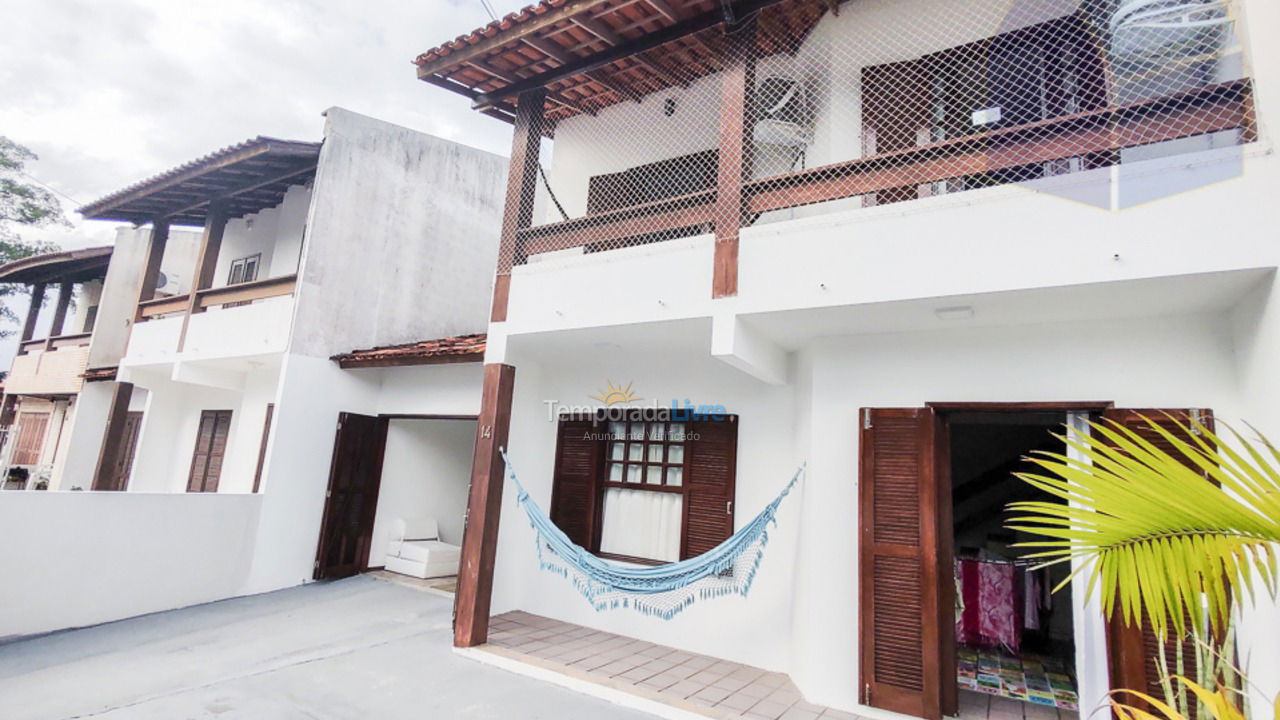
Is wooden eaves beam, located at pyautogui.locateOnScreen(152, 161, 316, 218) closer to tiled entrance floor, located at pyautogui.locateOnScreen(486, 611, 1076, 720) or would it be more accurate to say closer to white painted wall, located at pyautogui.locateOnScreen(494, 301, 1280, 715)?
white painted wall, located at pyautogui.locateOnScreen(494, 301, 1280, 715)

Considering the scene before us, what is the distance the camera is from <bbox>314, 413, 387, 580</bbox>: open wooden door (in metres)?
5.92

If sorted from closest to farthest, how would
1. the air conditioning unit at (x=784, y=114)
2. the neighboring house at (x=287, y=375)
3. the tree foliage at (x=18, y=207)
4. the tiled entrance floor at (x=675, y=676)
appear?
the tiled entrance floor at (x=675, y=676), the air conditioning unit at (x=784, y=114), the neighboring house at (x=287, y=375), the tree foliage at (x=18, y=207)

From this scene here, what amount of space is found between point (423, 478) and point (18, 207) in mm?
10886

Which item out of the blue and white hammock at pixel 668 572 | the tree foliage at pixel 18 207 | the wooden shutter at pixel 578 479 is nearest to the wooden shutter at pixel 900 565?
the blue and white hammock at pixel 668 572

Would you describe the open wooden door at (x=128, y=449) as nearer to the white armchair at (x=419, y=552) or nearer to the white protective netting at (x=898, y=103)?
the white armchair at (x=419, y=552)

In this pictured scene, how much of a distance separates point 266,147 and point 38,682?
4704mm

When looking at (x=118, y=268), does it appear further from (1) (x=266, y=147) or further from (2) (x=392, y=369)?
(2) (x=392, y=369)

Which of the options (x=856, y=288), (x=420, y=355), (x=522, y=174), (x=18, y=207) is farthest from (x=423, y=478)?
(x=18, y=207)

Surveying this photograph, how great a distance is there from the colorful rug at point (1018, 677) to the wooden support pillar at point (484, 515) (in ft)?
9.93

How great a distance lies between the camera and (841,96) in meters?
3.90

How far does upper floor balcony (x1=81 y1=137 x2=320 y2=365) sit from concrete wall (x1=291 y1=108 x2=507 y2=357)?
31cm

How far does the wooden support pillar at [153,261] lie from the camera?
7559 millimetres

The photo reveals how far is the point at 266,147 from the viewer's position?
602 centimetres

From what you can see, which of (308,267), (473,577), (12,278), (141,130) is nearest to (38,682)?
(473,577)
